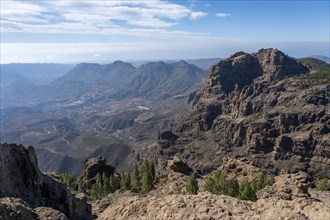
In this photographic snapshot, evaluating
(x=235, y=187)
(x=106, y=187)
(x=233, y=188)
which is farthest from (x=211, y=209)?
(x=106, y=187)

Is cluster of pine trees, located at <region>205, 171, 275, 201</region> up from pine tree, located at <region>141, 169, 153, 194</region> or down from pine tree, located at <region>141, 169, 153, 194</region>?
up

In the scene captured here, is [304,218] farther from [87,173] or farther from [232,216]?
[87,173]

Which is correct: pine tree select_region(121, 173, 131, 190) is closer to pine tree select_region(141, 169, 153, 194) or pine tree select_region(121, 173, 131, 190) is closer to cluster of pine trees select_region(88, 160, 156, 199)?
cluster of pine trees select_region(88, 160, 156, 199)

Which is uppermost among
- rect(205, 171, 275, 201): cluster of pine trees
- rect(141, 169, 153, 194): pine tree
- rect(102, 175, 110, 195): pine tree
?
rect(205, 171, 275, 201): cluster of pine trees

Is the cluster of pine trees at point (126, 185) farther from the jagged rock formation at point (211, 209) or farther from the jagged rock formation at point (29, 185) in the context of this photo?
the jagged rock formation at point (211, 209)

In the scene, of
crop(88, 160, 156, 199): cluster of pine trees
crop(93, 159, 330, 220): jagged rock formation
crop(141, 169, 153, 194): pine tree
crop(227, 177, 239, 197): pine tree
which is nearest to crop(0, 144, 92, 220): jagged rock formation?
crop(93, 159, 330, 220): jagged rock formation

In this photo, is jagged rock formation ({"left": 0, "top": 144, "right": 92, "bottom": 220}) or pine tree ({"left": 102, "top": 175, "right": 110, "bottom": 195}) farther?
pine tree ({"left": 102, "top": 175, "right": 110, "bottom": 195})

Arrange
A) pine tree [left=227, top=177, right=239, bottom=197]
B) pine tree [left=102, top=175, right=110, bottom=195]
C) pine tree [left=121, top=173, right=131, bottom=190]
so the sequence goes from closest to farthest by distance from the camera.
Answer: pine tree [left=227, top=177, right=239, bottom=197], pine tree [left=102, top=175, right=110, bottom=195], pine tree [left=121, top=173, right=131, bottom=190]

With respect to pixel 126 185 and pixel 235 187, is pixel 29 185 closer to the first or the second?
pixel 235 187

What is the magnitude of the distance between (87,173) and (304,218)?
168 metres

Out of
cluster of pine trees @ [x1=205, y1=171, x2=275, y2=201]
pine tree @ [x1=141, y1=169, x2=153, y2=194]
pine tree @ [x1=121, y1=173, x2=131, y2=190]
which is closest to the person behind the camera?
cluster of pine trees @ [x1=205, y1=171, x2=275, y2=201]

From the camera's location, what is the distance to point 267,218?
123 feet

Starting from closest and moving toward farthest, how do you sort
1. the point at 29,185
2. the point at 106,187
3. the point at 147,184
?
the point at 29,185 < the point at 147,184 < the point at 106,187

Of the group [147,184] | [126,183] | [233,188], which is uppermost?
[233,188]
